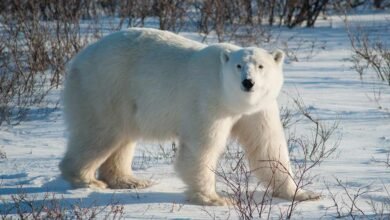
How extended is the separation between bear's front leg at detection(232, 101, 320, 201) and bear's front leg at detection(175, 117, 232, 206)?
201 millimetres

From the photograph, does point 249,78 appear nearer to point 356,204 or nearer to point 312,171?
point 356,204

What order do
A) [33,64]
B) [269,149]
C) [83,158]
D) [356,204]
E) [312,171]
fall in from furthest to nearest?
[33,64]
[312,171]
[83,158]
[269,149]
[356,204]

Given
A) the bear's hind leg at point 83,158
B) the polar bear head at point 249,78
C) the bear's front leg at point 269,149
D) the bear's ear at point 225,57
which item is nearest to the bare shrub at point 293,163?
the bear's front leg at point 269,149

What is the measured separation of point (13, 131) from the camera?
254 inches

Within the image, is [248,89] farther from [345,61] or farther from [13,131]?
[345,61]

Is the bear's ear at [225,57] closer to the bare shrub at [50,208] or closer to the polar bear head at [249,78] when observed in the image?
the polar bear head at [249,78]

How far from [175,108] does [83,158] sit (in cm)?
72

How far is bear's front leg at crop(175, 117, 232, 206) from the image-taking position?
4.41 m

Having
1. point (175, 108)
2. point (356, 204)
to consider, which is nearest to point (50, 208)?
point (175, 108)

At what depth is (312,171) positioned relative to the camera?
200 inches

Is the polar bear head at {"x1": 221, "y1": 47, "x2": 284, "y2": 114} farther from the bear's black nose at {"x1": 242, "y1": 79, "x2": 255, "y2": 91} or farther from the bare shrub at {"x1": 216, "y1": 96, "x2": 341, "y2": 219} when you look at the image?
the bare shrub at {"x1": 216, "y1": 96, "x2": 341, "y2": 219}

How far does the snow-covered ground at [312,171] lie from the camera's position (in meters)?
Result: 4.30

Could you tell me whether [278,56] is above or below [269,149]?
above

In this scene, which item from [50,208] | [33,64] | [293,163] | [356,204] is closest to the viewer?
[50,208]
